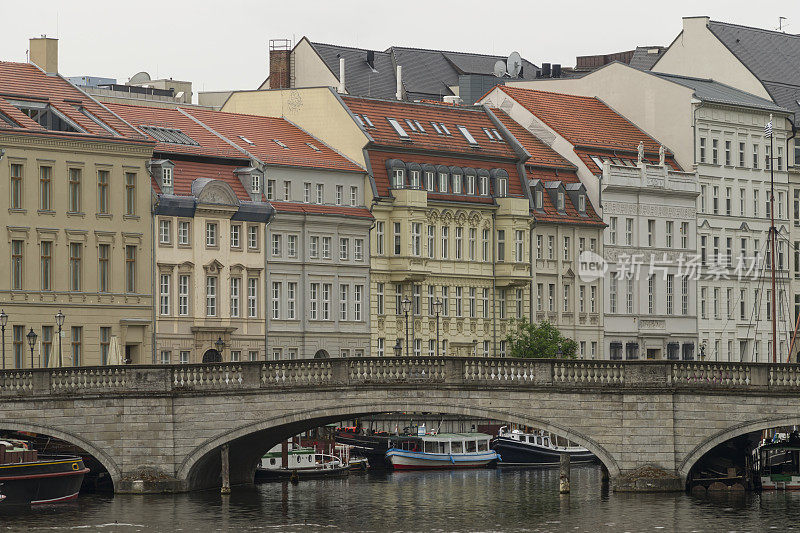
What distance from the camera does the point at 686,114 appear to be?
140375mm

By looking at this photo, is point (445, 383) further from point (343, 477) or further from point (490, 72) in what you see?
point (490, 72)

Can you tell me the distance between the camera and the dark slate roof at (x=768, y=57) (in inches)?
5763

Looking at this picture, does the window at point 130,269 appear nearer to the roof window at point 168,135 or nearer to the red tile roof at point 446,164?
the roof window at point 168,135

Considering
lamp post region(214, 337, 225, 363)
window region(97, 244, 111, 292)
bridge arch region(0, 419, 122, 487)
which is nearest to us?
bridge arch region(0, 419, 122, 487)

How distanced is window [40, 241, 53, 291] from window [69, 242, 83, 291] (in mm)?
946

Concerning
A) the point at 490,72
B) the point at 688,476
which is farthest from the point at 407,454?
the point at 490,72

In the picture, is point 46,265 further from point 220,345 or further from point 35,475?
point 35,475

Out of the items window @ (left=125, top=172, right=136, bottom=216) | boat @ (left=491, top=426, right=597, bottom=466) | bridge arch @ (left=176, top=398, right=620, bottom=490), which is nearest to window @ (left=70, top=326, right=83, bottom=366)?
window @ (left=125, top=172, right=136, bottom=216)

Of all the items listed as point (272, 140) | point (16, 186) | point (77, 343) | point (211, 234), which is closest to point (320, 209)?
point (272, 140)

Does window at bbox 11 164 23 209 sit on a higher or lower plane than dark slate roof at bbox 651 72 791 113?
lower

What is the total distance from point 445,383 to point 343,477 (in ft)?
73.7

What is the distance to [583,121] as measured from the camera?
139375 mm

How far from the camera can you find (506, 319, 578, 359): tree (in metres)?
126

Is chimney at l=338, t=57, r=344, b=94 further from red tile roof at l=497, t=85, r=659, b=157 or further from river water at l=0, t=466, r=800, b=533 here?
river water at l=0, t=466, r=800, b=533
